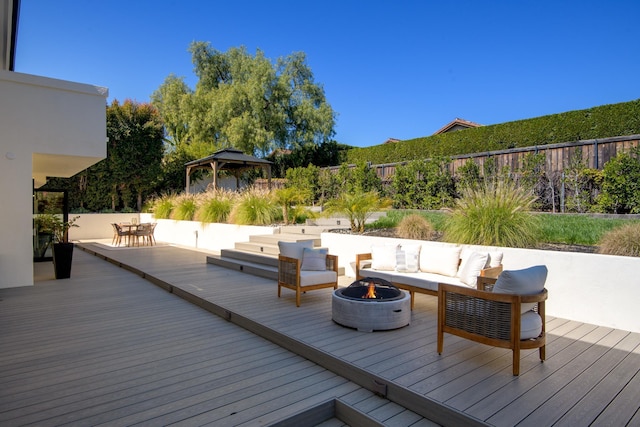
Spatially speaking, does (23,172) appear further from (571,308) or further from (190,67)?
(190,67)

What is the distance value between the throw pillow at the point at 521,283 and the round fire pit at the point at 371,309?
3.41 feet

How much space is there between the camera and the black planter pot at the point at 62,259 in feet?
21.8

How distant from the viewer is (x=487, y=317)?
2.73 meters

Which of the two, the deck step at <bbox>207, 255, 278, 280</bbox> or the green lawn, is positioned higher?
the green lawn

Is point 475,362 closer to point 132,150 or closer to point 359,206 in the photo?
point 359,206

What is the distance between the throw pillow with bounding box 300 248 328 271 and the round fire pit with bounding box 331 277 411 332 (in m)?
1.15

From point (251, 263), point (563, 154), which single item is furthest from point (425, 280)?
point (563, 154)

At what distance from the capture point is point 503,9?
399 inches

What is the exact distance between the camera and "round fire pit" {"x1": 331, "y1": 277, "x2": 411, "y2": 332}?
356 centimetres

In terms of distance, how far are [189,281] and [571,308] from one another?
5.24 meters

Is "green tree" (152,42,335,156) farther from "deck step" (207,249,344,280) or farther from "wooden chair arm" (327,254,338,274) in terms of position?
"wooden chair arm" (327,254,338,274)

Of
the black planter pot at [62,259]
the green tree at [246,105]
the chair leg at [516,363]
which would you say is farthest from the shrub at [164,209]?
the chair leg at [516,363]

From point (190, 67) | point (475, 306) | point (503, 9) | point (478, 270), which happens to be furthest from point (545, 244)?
point (190, 67)

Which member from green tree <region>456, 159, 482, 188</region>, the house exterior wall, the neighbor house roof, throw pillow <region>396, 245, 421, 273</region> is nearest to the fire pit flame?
throw pillow <region>396, 245, 421, 273</region>
